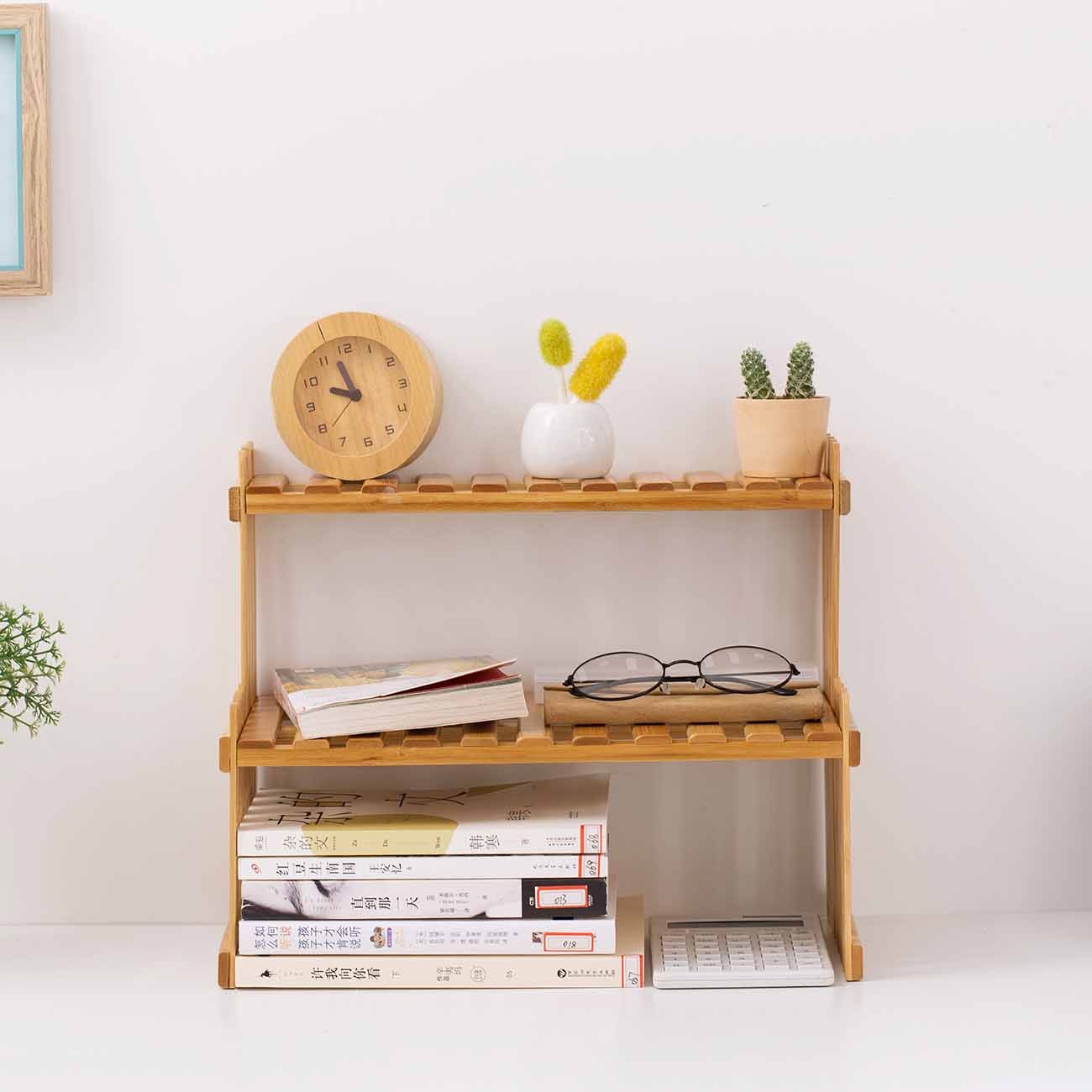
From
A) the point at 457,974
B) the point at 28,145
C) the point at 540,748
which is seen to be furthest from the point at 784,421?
the point at 28,145

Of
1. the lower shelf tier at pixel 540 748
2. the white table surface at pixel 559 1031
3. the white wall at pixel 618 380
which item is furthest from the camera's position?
the white wall at pixel 618 380

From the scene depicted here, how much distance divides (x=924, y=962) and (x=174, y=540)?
2.82 ft

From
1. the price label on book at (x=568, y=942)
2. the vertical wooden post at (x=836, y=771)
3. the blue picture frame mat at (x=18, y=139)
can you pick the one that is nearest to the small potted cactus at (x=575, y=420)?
the vertical wooden post at (x=836, y=771)

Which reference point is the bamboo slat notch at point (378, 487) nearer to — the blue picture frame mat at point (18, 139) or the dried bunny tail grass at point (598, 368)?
the dried bunny tail grass at point (598, 368)

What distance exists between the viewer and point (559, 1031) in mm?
1118

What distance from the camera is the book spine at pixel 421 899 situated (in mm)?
1211

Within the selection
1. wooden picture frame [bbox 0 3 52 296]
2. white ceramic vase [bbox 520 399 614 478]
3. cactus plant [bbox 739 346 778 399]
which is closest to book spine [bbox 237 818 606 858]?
white ceramic vase [bbox 520 399 614 478]

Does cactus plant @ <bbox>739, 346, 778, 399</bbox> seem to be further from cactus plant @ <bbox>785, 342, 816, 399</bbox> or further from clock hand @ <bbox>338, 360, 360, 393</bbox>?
clock hand @ <bbox>338, 360, 360, 393</bbox>

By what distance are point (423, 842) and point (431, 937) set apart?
0.09m

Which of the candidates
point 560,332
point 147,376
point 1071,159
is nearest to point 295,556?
point 147,376

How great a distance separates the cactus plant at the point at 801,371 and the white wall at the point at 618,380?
103 mm

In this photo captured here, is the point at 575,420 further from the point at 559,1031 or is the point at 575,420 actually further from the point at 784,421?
the point at 559,1031

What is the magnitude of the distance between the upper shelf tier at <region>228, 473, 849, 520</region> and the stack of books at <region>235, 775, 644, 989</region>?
297 mm

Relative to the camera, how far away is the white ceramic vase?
1248 mm
